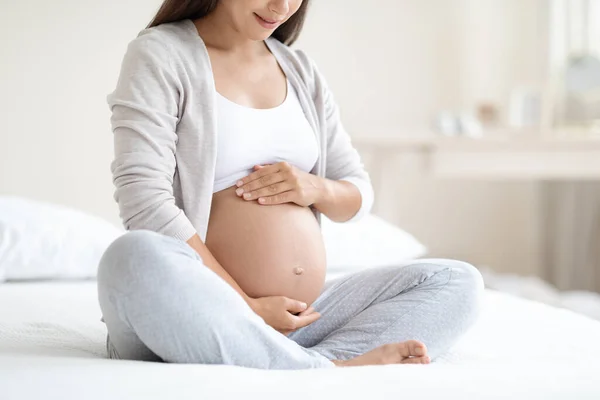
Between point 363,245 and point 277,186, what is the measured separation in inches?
30.9

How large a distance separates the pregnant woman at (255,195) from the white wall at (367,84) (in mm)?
1056

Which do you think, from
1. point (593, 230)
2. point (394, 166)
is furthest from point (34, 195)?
point (593, 230)

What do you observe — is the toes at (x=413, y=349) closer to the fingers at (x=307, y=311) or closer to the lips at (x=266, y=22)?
the fingers at (x=307, y=311)

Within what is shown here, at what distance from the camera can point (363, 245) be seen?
196cm

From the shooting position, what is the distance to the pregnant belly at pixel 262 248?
1157 millimetres

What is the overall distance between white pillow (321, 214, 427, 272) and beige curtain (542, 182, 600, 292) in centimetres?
136

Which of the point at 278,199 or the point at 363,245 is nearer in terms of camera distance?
the point at 278,199

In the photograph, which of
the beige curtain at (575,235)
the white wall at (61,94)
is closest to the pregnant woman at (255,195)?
the white wall at (61,94)

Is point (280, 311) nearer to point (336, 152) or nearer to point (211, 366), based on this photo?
point (211, 366)

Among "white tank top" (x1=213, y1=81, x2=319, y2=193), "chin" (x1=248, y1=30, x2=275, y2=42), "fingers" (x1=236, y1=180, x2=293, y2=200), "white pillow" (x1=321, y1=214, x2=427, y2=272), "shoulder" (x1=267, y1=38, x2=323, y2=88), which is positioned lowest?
"white pillow" (x1=321, y1=214, x2=427, y2=272)

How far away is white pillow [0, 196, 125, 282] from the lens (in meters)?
1.71

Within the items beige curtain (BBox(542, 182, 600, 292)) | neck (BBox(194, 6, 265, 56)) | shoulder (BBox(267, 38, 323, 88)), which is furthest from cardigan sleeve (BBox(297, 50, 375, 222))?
beige curtain (BBox(542, 182, 600, 292))

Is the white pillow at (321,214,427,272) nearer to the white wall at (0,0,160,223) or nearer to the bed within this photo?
the bed

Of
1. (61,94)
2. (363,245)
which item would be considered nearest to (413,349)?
(363,245)
